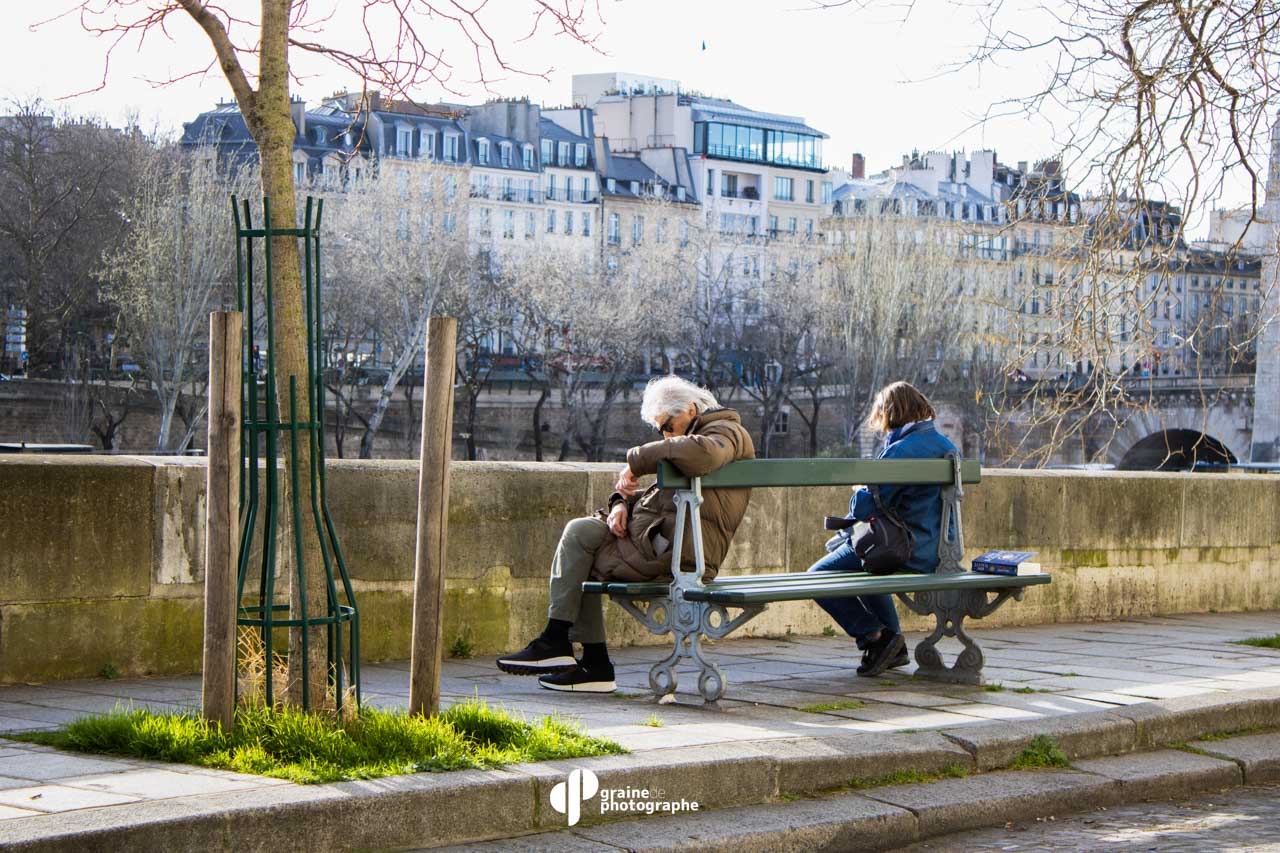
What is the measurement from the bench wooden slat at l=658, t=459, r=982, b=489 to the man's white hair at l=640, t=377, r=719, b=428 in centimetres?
36

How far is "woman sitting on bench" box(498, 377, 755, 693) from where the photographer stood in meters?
7.18

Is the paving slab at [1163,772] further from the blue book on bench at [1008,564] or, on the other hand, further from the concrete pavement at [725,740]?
the blue book on bench at [1008,564]

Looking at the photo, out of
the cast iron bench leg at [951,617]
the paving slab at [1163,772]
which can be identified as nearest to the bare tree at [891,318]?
the cast iron bench leg at [951,617]

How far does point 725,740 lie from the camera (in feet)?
19.6

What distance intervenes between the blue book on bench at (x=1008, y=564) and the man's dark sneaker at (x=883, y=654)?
0.50m

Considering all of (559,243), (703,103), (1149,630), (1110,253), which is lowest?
(1149,630)

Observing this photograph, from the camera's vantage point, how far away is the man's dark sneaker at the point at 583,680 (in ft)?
23.5

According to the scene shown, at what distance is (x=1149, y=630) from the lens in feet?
35.8

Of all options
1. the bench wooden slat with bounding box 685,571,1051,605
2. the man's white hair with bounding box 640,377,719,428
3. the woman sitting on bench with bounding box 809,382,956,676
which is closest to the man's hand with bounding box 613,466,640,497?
the man's white hair with bounding box 640,377,719,428

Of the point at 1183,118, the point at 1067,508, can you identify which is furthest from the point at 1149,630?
the point at 1183,118

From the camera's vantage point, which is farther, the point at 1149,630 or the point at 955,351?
the point at 955,351

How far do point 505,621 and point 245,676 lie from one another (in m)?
2.74

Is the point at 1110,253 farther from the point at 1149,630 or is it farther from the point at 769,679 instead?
the point at 769,679

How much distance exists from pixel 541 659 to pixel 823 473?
1405 mm
